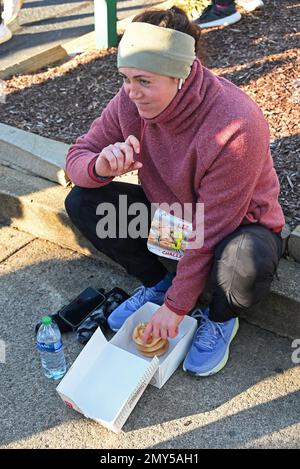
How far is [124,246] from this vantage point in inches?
116

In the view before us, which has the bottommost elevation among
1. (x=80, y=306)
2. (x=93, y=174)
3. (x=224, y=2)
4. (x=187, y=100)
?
(x=80, y=306)

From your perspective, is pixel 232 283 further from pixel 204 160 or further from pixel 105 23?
pixel 105 23

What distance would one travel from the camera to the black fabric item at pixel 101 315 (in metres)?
2.88

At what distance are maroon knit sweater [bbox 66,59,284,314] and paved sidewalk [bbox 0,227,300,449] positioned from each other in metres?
0.41

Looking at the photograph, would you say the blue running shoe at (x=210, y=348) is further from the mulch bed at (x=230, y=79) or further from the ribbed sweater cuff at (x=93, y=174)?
the mulch bed at (x=230, y=79)

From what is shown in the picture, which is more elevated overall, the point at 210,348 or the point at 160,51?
the point at 160,51

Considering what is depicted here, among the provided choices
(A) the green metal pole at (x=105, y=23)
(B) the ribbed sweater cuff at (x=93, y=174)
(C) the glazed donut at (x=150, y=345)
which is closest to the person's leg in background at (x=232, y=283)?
(C) the glazed donut at (x=150, y=345)

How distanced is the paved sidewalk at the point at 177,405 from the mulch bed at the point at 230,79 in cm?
112

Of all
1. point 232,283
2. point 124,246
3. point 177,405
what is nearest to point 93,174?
point 124,246

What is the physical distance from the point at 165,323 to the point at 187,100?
0.91 m

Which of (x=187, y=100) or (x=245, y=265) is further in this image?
(x=245, y=265)

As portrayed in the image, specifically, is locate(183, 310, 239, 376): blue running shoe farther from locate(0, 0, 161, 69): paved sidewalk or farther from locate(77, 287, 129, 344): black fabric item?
locate(0, 0, 161, 69): paved sidewalk

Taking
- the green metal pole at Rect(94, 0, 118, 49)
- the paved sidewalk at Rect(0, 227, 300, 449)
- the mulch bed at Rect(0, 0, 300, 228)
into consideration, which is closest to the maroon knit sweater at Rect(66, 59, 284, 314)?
the paved sidewalk at Rect(0, 227, 300, 449)
